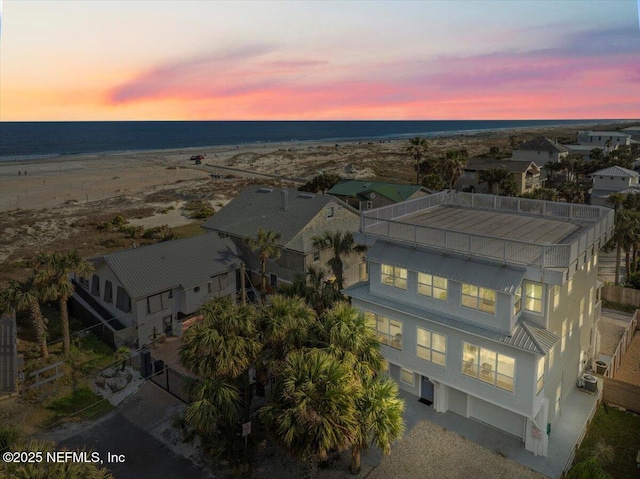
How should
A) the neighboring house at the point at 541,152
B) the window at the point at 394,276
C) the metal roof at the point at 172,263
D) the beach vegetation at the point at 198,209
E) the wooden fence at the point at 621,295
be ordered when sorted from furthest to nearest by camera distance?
1. the neighboring house at the point at 541,152
2. the beach vegetation at the point at 198,209
3. the wooden fence at the point at 621,295
4. the metal roof at the point at 172,263
5. the window at the point at 394,276

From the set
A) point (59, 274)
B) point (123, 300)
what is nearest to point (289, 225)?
point (123, 300)

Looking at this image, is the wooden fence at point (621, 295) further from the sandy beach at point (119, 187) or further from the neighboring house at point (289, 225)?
the sandy beach at point (119, 187)

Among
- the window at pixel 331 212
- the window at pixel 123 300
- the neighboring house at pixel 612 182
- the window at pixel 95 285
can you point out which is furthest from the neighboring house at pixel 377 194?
the window at pixel 123 300

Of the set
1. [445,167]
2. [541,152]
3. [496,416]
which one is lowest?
[496,416]

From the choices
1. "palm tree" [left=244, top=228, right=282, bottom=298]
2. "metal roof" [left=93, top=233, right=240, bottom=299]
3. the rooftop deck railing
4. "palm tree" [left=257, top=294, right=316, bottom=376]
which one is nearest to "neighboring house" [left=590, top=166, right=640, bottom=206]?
the rooftop deck railing

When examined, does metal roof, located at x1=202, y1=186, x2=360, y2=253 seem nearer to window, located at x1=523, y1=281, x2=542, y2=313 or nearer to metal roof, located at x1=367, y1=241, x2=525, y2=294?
metal roof, located at x1=367, y1=241, x2=525, y2=294

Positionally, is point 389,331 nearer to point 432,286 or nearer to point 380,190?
point 432,286

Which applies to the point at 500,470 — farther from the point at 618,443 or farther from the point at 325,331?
the point at 325,331
